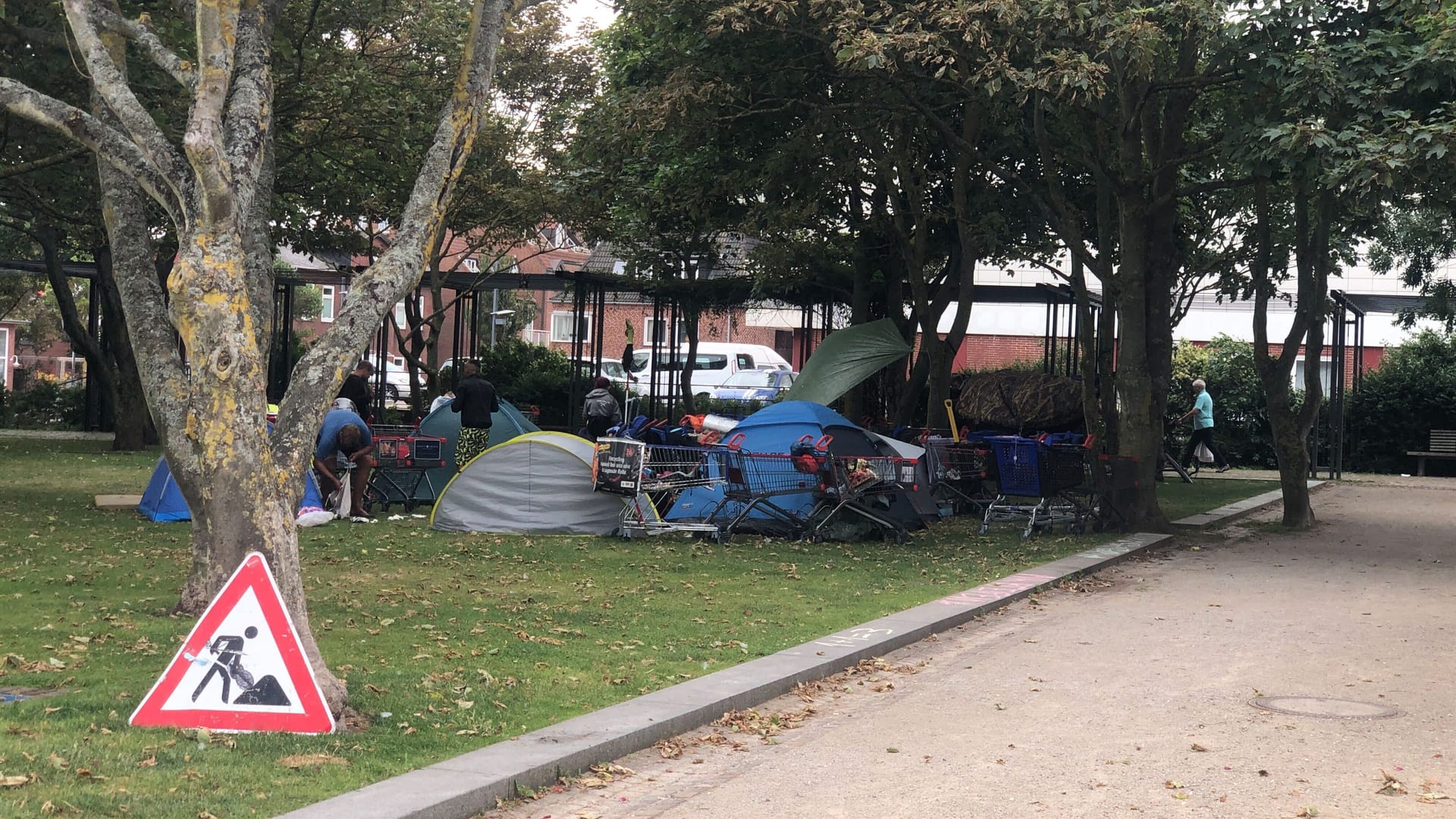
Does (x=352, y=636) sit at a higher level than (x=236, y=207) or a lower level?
lower

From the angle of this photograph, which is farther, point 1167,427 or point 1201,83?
point 1167,427

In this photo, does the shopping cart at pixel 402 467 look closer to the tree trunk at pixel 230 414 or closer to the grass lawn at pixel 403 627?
the grass lawn at pixel 403 627

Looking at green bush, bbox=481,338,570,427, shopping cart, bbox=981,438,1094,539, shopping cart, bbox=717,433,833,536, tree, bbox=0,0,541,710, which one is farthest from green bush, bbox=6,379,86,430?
tree, bbox=0,0,541,710

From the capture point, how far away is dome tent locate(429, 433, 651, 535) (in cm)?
1534

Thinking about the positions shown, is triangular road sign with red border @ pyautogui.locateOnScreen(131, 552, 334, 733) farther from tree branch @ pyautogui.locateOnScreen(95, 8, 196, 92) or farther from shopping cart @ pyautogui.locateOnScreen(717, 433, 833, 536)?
shopping cart @ pyautogui.locateOnScreen(717, 433, 833, 536)

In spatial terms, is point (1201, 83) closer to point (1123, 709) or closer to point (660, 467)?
point (660, 467)

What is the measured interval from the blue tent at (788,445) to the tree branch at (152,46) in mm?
8483

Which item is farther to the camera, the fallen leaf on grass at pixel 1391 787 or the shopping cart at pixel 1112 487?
the shopping cart at pixel 1112 487

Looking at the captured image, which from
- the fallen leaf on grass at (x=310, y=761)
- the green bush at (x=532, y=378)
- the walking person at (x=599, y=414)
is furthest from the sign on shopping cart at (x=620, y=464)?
the green bush at (x=532, y=378)

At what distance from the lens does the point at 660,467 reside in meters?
15.4

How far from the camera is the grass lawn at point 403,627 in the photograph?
18.0ft

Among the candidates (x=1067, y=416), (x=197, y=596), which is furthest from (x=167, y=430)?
(x=1067, y=416)

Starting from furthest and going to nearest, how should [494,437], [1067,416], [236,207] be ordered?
[1067,416]
[494,437]
[236,207]

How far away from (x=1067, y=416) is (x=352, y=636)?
1656 centimetres
